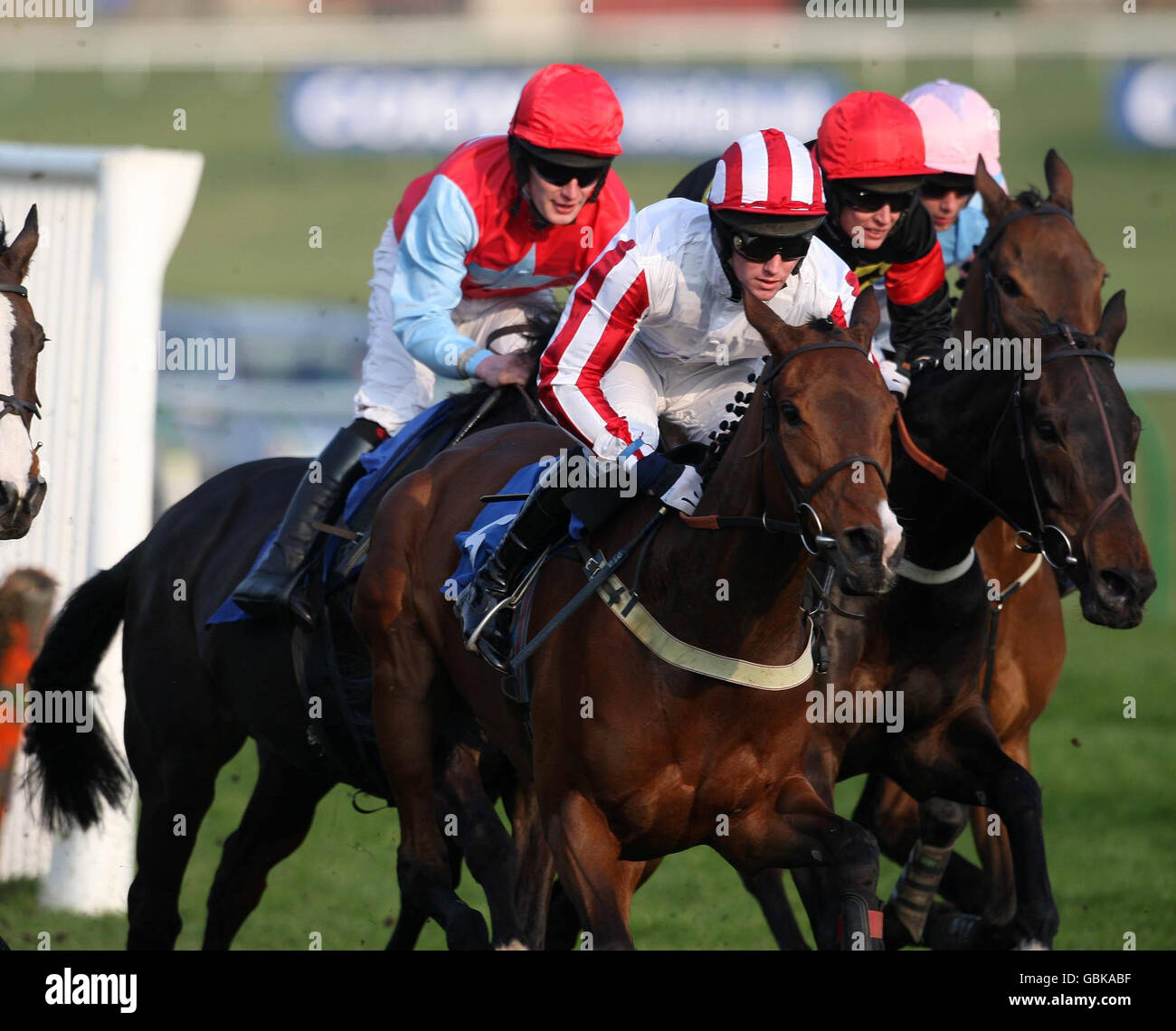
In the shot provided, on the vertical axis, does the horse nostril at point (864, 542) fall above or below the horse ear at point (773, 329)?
below

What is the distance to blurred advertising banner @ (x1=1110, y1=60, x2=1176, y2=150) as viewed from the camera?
26.8m

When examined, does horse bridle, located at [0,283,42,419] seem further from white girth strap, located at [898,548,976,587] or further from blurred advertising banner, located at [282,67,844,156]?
blurred advertising banner, located at [282,67,844,156]

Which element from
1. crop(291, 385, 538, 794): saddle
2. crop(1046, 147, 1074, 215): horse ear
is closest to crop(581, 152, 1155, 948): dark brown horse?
crop(1046, 147, 1074, 215): horse ear

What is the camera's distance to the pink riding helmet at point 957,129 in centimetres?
612

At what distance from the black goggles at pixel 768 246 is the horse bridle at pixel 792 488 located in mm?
409

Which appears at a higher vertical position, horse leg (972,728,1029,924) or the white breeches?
the white breeches

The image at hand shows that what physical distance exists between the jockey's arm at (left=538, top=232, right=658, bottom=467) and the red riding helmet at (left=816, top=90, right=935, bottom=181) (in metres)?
0.88

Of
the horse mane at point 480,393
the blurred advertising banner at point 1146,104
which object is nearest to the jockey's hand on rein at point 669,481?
the horse mane at point 480,393

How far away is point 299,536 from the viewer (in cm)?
560

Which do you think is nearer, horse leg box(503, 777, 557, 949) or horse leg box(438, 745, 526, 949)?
horse leg box(438, 745, 526, 949)

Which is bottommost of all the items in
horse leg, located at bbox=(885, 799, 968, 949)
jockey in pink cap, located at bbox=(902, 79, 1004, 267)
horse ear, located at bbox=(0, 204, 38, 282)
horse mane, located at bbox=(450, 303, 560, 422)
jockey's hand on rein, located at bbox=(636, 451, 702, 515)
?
horse leg, located at bbox=(885, 799, 968, 949)

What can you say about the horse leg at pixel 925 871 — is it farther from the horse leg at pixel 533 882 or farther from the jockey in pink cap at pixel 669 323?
the jockey in pink cap at pixel 669 323

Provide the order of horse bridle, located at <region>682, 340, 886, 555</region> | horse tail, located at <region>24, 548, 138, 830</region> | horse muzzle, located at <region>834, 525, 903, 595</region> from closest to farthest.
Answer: horse muzzle, located at <region>834, 525, 903, 595</region>, horse bridle, located at <region>682, 340, 886, 555</region>, horse tail, located at <region>24, 548, 138, 830</region>
